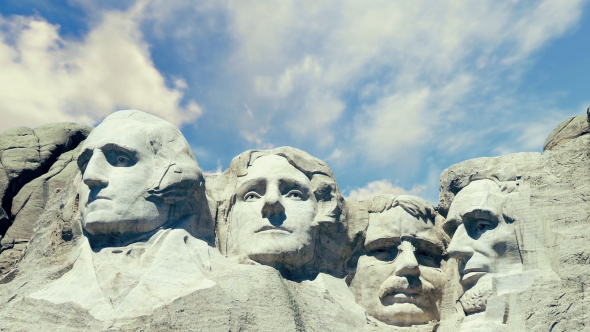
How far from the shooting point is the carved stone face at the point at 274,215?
802 cm

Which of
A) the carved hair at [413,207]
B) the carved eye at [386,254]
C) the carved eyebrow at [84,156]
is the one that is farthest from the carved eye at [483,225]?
the carved eyebrow at [84,156]

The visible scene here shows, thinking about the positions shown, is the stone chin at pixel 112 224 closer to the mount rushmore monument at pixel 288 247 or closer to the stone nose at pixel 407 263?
the mount rushmore monument at pixel 288 247

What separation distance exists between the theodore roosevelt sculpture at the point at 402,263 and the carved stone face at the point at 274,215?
74cm

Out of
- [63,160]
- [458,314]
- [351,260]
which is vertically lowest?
[458,314]

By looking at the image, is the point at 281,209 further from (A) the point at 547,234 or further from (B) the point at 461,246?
(A) the point at 547,234

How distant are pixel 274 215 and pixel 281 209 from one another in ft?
0.32

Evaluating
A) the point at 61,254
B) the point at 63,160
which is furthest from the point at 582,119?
the point at 63,160

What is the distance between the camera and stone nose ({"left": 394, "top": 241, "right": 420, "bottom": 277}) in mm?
8117

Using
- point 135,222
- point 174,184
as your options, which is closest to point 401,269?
point 174,184

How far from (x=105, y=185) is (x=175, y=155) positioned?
0.81 metres

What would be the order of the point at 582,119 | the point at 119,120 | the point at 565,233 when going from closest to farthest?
the point at 565,233, the point at 582,119, the point at 119,120

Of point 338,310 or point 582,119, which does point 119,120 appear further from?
point 582,119

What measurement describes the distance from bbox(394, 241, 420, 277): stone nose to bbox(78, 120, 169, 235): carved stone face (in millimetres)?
2521

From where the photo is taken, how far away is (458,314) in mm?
7887
